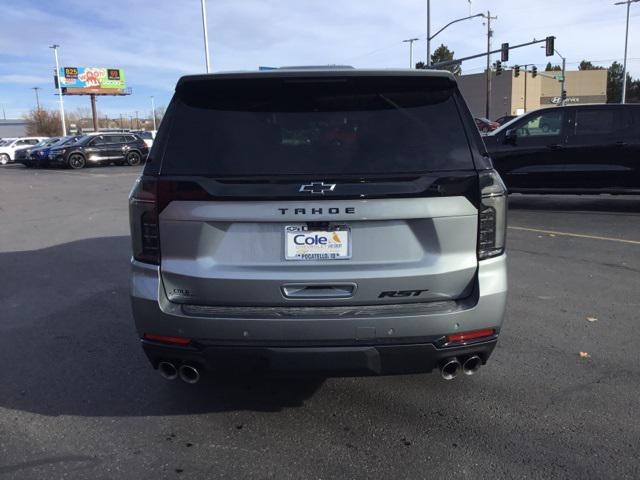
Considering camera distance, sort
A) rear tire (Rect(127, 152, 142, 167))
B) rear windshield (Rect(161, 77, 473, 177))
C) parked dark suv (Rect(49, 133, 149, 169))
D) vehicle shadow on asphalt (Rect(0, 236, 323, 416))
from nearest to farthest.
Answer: rear windshield (Rect(161, 77, 473, 177)) → vehicle shadow on asphalt (Rect(0, 236, 323, 416)) → parked dark suv (Rect(49, 133, 149, 169)) → rear tire (Rect(127, 152, 142, 167))

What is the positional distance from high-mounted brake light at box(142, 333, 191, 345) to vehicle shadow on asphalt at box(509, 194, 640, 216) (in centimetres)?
954

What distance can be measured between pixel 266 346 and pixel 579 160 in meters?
9.20

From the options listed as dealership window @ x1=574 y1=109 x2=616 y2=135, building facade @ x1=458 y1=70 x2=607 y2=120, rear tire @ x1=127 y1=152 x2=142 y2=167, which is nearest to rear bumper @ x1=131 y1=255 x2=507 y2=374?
dealership window @ x1=574 y1=109 x2=616 y2=135

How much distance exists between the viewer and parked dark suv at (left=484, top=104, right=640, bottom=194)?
399 inches

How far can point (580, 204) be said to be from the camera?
1166 cm

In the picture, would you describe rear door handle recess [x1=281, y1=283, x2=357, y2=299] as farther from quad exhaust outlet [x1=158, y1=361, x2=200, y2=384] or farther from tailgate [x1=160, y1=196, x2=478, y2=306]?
quad exhaust outlet [x1=158, y1=361, x2=200, y2=384]

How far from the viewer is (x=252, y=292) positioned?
9.20ft

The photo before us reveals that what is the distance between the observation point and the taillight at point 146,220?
286 cm

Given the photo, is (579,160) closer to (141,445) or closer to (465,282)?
(465,282)

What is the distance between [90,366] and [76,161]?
27.0 m

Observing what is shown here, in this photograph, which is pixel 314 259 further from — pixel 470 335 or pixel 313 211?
pixel 470 335

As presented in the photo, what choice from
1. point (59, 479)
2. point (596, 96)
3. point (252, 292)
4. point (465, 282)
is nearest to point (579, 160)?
point (465, 282)

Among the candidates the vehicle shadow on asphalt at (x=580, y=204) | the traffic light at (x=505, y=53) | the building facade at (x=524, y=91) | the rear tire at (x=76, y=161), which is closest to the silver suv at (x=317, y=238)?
the vehicle shadow on asphalt at (x=580, y=204)

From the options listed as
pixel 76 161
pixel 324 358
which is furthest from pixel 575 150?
pixel 76 161
